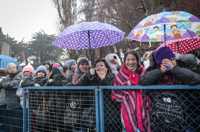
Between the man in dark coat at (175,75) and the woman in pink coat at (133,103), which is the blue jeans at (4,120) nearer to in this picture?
the woman in pink coat at (133,103)

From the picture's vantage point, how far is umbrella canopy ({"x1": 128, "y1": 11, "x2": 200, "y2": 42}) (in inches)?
66.4

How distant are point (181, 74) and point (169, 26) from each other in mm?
1036

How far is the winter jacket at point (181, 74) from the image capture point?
1.45 meters

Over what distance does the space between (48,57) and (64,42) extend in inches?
1513

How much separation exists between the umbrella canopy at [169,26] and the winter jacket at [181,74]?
0.39 meters

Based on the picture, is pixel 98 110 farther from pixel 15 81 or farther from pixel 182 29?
pixel 15 81

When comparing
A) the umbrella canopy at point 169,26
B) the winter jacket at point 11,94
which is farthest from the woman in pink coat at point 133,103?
the winter jacket at point 11,94

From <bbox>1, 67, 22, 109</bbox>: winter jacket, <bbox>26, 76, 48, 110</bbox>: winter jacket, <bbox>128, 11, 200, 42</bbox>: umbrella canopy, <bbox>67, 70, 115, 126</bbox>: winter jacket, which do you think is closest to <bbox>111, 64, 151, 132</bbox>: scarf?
<bbox>67, 70, 115, 126</bbox>: winter jacket

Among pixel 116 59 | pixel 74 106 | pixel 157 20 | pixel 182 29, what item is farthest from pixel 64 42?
pixel 182 29

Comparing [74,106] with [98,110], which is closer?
[98,110]

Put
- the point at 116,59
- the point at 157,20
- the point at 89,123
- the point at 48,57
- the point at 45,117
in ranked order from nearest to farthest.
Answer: the point at 157,20 < the point at 89,123 < the point at 45,117 < the point at 116,59 < the point at 48,57

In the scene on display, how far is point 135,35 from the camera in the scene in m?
2.23

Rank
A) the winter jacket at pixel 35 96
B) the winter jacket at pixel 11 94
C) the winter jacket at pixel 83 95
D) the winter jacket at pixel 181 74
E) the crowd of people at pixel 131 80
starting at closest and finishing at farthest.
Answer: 1. the winter jacket at pixel 181 74
2. the crowd of people at pixel 131 80
3. the winter jacket at pixel 83 95
4. the winter jacket at pixel 35 96
5. the winter jacket at pixel 11 94

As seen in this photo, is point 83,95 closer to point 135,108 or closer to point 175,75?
point 135,108
